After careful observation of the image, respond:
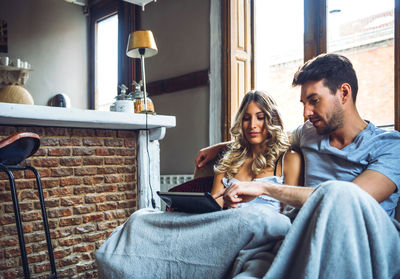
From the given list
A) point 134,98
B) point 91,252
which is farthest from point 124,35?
point 91,252

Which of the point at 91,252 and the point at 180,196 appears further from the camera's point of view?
the point at 91,252

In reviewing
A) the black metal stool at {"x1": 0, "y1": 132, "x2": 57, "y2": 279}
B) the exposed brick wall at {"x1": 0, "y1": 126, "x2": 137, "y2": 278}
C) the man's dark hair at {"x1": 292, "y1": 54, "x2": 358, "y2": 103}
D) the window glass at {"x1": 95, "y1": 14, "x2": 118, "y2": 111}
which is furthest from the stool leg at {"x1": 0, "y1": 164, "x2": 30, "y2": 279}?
the window glass at {"x1": 95, "y1": 14, "x2": 118, "y2": 111}

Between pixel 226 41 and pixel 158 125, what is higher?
pixel 226 41

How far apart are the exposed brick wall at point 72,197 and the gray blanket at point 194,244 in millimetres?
1028

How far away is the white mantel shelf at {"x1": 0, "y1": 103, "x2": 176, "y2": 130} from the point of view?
2100 mm

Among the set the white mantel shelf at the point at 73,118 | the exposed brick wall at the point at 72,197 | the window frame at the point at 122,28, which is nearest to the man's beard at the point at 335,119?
the white mantel shelf at the point at 73,118

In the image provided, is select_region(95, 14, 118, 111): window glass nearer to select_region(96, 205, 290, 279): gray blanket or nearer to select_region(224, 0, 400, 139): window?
select_region(224, 0, 400, 139): window

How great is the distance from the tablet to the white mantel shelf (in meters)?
1.09

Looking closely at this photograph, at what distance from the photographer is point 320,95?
5.57 feet

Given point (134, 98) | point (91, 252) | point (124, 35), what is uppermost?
point (124, 35)

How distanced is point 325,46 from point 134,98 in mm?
1580

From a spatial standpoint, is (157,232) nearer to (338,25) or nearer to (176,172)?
(338,25)

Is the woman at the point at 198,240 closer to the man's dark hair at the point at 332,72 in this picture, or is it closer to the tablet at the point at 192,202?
the tablet at the point at 192,202

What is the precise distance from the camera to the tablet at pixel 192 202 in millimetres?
1313
